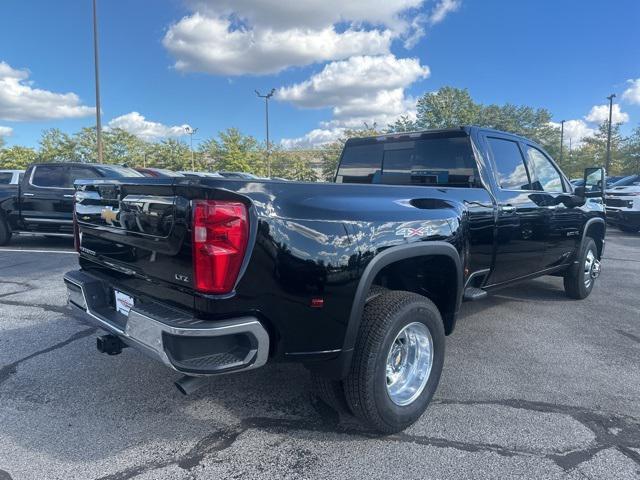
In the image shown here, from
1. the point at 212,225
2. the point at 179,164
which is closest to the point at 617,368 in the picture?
the point at 212,225

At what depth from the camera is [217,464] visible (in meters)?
2.49

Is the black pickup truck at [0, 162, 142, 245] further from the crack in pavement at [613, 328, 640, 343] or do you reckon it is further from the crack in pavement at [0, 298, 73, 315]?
the crack in pavement at [613, 328, 640, 343]

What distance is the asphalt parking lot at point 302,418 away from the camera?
2488 millimetres

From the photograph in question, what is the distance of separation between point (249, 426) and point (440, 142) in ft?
9.81

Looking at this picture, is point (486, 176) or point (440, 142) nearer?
point (486, 176)

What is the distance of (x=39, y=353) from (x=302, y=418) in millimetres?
2525

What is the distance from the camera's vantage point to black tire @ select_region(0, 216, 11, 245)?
9.95 metres

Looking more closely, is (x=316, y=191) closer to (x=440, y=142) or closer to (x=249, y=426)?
(x=249, y=426)

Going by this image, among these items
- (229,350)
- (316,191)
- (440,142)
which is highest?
(440,142)

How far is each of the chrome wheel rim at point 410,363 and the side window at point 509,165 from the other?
6.14 ft

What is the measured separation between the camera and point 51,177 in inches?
376

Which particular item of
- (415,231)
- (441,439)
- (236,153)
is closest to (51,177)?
(415,231)

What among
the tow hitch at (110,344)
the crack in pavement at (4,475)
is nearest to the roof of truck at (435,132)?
the tow hitch at (110,344)

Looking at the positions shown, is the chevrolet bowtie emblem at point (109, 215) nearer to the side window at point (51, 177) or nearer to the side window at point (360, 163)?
the side window at point (360, 163)
